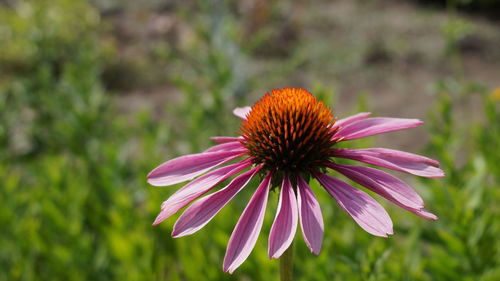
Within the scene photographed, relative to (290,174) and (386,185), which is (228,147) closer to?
(290,174)

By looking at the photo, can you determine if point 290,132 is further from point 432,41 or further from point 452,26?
point 432,41

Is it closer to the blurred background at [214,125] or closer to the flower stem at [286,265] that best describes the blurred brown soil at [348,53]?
the blurred background at [214,125]

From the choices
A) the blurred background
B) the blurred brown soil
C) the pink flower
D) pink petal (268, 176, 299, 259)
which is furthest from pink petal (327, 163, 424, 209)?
the blurred brown soil

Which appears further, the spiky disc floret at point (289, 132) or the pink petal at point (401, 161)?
the spiky disc floret at point (289, 132)

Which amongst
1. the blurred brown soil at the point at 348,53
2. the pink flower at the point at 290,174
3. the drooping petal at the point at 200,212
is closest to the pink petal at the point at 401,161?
the pink flower at the point at 290,174

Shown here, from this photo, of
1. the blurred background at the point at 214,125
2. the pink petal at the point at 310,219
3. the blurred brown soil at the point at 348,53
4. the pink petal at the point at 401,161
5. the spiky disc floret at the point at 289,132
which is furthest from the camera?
the blurred brown soil at the point at 348,53

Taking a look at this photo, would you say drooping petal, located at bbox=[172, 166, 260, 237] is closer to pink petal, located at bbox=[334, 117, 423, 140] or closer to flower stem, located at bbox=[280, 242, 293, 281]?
flower stem, located at bbox=[280, 242, 293, 281]

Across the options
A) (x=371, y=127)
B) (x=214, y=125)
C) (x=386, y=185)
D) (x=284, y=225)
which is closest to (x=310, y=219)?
(x=284, y=225)
